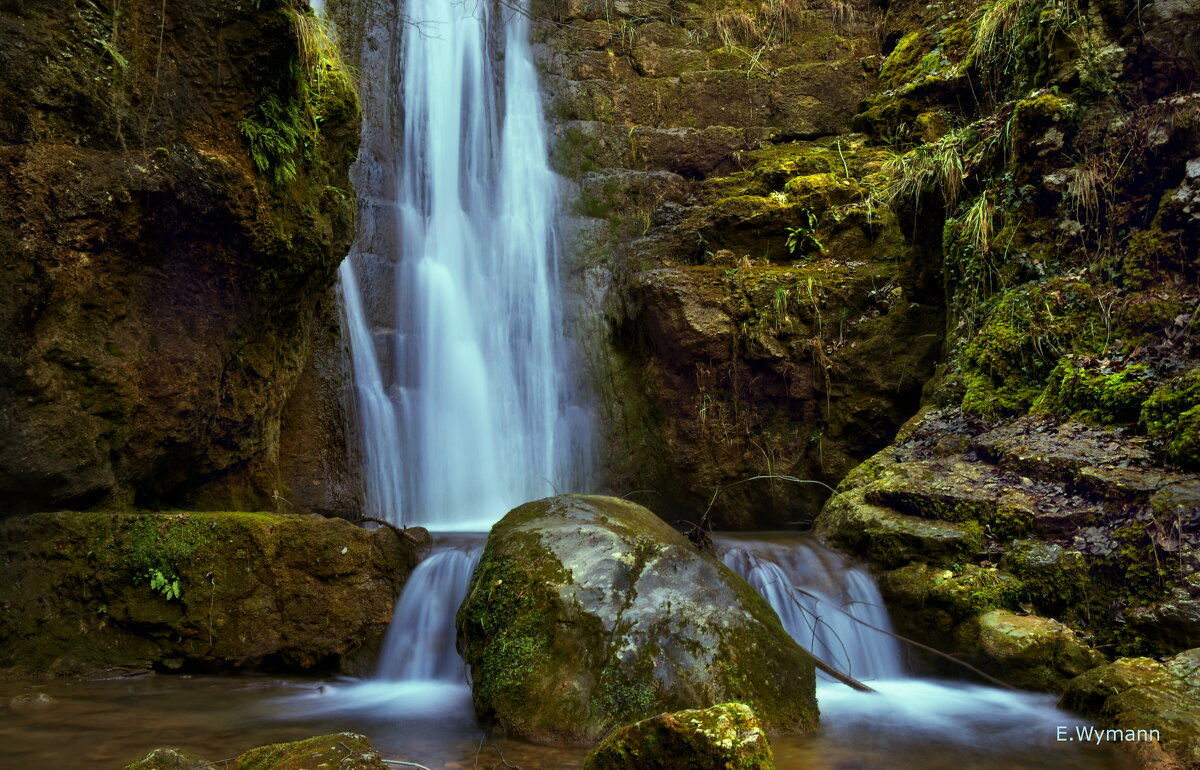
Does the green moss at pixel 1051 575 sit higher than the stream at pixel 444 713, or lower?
higher

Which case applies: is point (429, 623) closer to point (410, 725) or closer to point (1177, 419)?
point (410, 725)

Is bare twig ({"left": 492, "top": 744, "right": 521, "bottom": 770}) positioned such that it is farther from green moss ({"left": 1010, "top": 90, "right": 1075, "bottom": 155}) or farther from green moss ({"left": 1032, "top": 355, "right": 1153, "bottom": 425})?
green moss ({"left": 1010, "top": 90, "right": 1075, "bottom": 155})

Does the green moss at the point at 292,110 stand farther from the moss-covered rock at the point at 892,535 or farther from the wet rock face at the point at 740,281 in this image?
the moss-covered rock at the point at 892,535

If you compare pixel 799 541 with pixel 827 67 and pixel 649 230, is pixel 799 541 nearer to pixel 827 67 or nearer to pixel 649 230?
pixel 649 230

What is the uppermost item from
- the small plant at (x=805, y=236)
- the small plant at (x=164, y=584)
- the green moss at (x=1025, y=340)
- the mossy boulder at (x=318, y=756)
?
the small plant at (x=805, y=236)

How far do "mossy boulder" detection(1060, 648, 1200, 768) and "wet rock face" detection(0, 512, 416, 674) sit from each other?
4152mm

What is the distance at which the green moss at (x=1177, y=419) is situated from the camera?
4180mm

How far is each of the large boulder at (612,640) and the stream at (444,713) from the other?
0.64 feet

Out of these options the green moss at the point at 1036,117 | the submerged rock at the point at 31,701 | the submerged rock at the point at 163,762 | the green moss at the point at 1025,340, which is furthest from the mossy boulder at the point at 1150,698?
the submerged rock at the point at 31,701

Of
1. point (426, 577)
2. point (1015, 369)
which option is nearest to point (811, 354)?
point (1015, 369)

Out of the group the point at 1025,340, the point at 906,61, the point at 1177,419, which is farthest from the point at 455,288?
the point at 1177,419

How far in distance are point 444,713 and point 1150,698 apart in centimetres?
347

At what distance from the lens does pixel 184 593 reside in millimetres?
4320

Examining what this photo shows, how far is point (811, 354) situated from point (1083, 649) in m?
4.35
